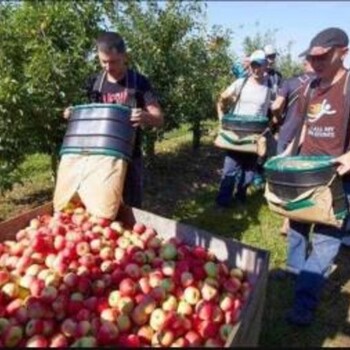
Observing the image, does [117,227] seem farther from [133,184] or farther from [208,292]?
[208,292]

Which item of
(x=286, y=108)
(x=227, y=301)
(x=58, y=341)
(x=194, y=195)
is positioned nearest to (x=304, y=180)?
(x=227, y=301)

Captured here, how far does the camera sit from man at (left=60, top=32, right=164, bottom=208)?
4.11 m

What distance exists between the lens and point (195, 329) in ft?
10.2

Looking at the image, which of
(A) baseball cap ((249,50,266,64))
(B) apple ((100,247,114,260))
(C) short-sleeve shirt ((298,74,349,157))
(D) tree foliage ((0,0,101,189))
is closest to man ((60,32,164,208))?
(B) apple ((100,247,114,260))

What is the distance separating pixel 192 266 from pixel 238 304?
445 mm

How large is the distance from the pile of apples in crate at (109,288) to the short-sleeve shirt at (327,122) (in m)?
1.03

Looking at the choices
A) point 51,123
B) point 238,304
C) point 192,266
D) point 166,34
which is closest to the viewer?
point 238,304

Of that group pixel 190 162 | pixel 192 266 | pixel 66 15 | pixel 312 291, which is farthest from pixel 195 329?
pixel 190 162

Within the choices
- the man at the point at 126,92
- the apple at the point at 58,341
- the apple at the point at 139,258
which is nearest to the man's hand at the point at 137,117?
the man at the point at 126,92

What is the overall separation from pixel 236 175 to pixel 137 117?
8.64 feet

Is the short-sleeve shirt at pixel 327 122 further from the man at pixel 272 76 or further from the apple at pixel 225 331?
the man at pixel 272 76

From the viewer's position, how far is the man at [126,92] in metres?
4.11

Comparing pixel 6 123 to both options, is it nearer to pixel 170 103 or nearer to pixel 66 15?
pixel 66 15

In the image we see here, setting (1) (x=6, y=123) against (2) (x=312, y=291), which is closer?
(2) (x=312, y=291)
